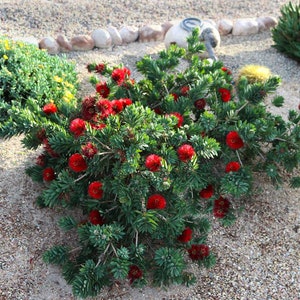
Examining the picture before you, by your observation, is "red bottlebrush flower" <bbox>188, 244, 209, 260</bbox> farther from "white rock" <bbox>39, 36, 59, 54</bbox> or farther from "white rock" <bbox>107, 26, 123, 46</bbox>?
"white rock" <bbox>107, 26, 123, 46</bbox>

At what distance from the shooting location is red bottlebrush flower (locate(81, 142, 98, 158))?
3.05 m

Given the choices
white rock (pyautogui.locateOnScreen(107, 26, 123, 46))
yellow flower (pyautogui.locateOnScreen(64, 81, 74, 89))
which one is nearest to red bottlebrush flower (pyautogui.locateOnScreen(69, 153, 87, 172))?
yellow flower (pyautogui.locateOnScreen(64, 81, 74, 89))

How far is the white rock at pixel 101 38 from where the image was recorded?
6.10 metres

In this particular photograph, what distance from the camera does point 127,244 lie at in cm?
335

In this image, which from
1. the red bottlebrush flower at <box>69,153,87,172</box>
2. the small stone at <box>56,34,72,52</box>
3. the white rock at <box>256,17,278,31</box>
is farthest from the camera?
the white rock at <box>256,17,278,31</box>

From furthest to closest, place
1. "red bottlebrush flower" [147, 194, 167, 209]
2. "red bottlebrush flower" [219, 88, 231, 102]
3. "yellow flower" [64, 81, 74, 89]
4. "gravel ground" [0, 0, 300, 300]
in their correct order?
"yellow flower" [64, 81, 74, 89] < "red bottlebrush flower" [219, 88, 231, 102] < "gravel ground" [0, 0, 300, 300] < "red bottlebrush flower" [147, 194, 167, 209]

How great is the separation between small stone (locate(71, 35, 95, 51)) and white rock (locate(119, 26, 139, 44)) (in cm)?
45

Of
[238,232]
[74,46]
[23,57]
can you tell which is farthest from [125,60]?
[238,232]

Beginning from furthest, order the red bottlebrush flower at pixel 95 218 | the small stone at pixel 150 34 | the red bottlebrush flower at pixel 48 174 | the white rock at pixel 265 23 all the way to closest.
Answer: the white rock at pixel 265 23
the small stone at pixel 150 34
the red bottlebrush flower at pixel 48 174
the red bottlebrush flower at pixel 95 218

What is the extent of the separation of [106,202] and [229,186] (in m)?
0.82

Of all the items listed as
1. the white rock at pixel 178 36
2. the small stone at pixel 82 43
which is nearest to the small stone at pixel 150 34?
the white rock at pixel 178 36

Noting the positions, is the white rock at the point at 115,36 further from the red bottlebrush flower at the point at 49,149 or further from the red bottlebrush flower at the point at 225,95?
the red bottlebrush flower at the point at 49,149

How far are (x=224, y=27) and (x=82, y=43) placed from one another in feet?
6.39

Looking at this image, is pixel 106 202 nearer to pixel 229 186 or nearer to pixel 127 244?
pixel 127 244
